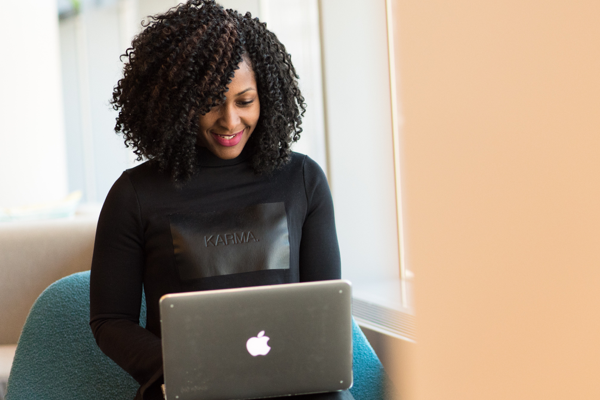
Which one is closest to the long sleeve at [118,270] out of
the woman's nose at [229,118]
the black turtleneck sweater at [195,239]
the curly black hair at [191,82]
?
the black turtleneck sweater at [195,239]

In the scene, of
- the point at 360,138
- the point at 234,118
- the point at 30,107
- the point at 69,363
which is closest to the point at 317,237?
the point at 234,118

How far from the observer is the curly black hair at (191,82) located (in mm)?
1139

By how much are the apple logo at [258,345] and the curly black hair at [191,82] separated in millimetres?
513

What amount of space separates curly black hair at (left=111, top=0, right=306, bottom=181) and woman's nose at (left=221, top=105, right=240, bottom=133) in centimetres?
2

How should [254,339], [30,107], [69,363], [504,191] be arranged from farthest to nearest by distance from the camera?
1. [30,107]
2. [69,363]
3. [254,339]
4. [504,191]

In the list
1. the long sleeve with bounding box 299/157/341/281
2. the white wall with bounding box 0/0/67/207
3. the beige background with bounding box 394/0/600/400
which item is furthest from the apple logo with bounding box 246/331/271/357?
the white wall with bounding box 0/0/67/207

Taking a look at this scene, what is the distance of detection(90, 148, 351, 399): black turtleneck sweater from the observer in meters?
1.14

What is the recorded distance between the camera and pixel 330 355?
83 centimetres

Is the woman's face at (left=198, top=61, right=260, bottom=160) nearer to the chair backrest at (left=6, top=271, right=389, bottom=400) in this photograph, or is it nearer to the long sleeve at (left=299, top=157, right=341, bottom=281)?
the long sleeve at (left=299, top=157, right=341, bottom=281)

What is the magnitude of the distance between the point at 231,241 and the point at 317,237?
0.68ft

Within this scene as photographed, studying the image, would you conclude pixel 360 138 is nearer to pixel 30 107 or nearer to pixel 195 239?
pixel 195 239

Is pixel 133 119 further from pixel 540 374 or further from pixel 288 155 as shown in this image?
pixel 540 374

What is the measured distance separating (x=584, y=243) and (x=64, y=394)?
4.23ft

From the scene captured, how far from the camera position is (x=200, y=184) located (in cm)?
122
